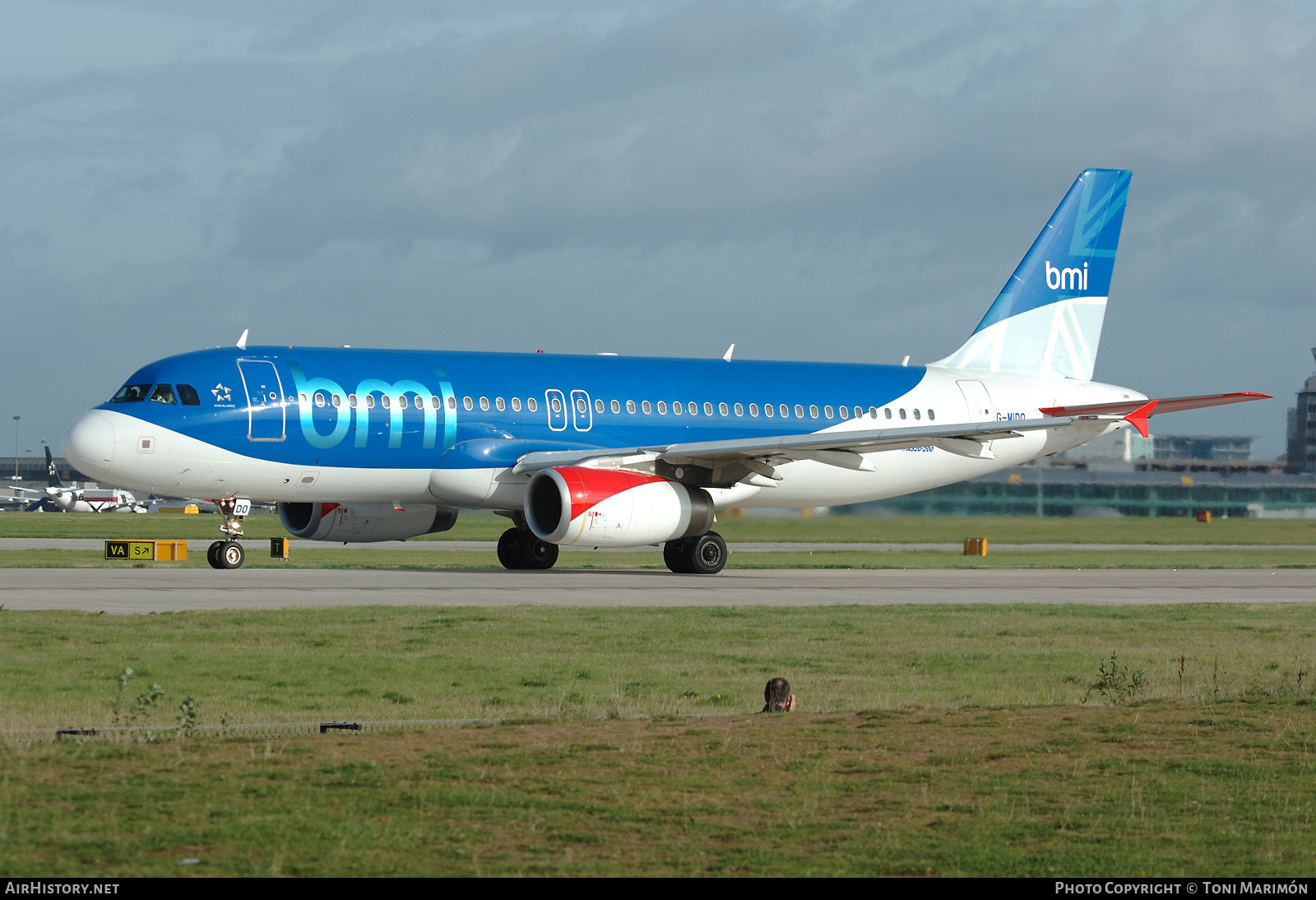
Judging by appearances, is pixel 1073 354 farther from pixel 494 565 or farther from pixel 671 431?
pixel 494 565

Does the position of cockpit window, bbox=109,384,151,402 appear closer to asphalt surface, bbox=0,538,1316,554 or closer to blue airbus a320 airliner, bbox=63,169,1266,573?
blue airbus a320 airliner, bbox=63,169,1266,573

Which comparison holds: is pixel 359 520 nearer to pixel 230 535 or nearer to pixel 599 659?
pixel 230 535

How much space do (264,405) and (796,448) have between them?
32.1 ft

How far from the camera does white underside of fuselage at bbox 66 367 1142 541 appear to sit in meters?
27.2

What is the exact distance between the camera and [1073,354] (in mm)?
37781

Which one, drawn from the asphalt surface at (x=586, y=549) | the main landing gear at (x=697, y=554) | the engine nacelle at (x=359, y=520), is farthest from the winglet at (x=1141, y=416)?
the engine nacelle at (x=359, y=520)

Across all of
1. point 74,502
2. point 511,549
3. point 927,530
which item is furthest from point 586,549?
point 74,502

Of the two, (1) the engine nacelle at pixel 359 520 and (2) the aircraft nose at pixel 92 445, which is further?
(1) the engine nacelle at pixel 359 520

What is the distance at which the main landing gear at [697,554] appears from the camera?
100ft

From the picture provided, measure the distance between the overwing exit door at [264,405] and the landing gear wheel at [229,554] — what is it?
2.67 meters

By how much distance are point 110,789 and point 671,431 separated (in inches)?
939

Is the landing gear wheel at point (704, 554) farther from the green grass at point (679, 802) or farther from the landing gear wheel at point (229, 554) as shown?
the green grass at point (679, 802)

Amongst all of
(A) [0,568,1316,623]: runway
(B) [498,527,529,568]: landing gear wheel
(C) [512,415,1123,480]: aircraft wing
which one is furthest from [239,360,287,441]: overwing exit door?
(B) [498,527,529,568]: landing gear wheel
